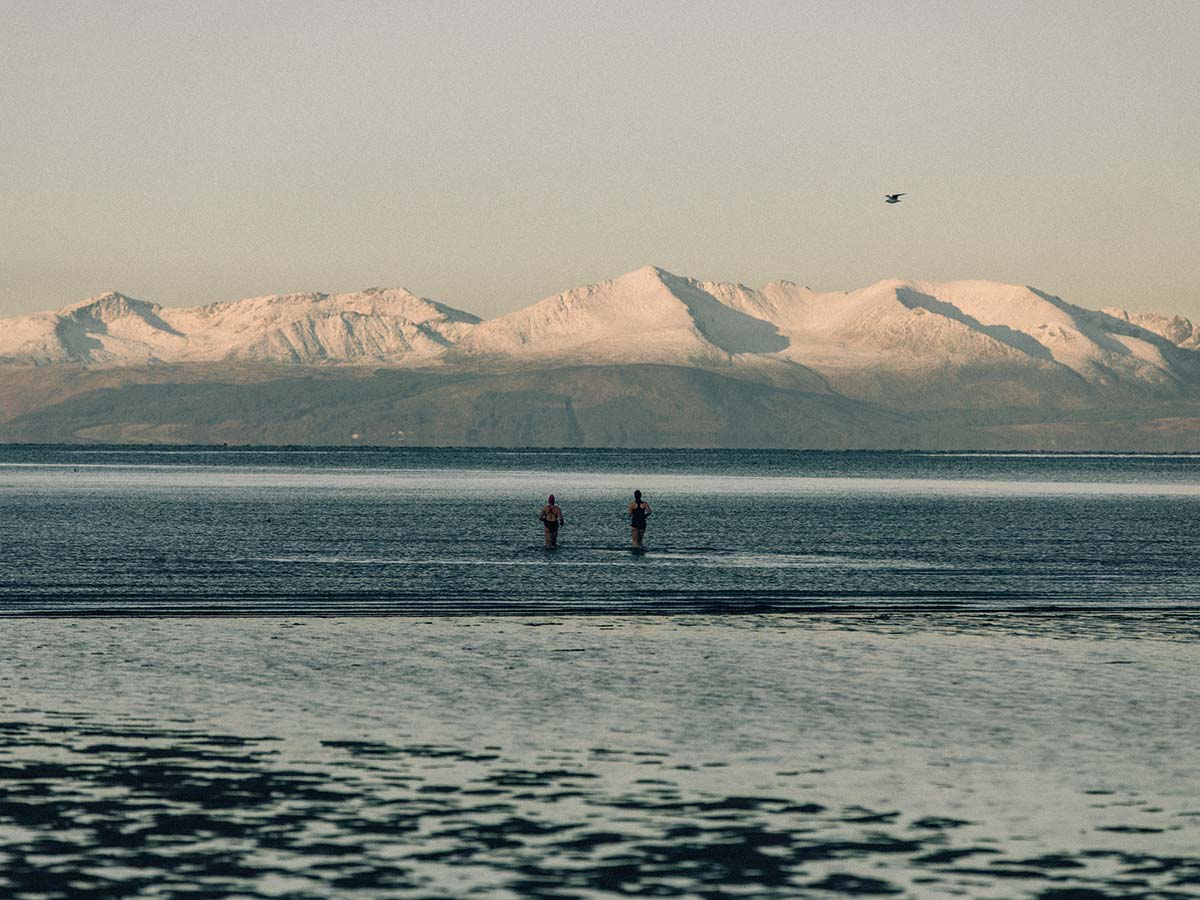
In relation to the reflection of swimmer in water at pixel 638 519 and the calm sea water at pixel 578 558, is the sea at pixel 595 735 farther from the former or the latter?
the reflection of swimmer in water at pixel 638 519

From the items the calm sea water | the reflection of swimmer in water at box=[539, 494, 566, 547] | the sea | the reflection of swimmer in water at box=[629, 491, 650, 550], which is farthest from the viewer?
the reflection of swimmer in water at box=[629, 491, 650, 550]

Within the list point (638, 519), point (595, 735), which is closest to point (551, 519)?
point (638, 519)

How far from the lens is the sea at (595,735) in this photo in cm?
2055

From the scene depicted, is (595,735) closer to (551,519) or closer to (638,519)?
(551,519)

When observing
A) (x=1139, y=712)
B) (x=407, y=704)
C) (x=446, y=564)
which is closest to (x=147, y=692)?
(x=407, y=704)

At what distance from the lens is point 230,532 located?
99.7m

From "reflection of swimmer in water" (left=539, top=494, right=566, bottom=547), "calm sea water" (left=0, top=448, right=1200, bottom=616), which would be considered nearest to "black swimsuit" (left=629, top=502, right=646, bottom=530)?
"calm sea water" (left=0, top=448, right=1200, bottom=616)

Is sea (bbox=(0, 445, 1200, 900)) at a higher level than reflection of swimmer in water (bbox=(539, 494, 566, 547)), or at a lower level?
lower

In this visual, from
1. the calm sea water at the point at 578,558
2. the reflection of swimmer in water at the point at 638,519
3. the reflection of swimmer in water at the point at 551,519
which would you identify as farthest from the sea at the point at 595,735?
the reflection of swimmer in water at the point at 638,519

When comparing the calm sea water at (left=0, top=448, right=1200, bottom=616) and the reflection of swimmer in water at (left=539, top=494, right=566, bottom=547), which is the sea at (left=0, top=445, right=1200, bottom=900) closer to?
the calm sea water at (left=0, top=448, right=1200, bottom=616)

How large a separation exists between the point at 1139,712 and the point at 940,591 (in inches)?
1112

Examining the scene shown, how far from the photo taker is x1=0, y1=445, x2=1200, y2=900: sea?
20.5m

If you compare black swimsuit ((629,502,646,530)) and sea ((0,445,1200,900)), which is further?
black swimsuit ((629,502,646,530))

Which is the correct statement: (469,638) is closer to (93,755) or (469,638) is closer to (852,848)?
(93,755)
